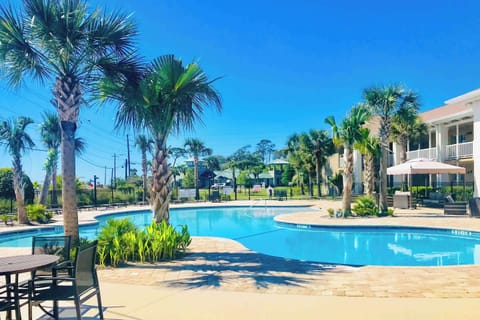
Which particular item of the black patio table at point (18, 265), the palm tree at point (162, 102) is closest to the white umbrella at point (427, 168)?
the palm tree at point (162, 102)

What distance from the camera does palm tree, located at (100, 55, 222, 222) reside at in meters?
7.58

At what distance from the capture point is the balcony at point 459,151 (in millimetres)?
19750

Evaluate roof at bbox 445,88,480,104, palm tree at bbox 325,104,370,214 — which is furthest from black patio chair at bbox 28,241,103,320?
roof at bbox 445,88,480,104

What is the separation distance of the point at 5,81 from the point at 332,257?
925 centimetres

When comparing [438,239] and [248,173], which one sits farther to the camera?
[248,173]

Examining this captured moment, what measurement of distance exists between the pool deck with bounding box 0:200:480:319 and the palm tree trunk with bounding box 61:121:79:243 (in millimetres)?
1373

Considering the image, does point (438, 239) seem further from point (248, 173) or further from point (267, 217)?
point (248, 173)

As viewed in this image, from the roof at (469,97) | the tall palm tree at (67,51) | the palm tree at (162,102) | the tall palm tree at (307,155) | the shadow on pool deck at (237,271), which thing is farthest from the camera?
the tall palm tree at (307,155)

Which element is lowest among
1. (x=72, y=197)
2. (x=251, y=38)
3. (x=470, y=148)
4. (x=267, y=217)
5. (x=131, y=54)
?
(x=267, y=217)

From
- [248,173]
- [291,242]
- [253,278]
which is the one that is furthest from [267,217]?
[248,173]

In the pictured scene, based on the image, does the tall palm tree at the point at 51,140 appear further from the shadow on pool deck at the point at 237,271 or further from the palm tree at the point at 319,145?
the palm tree at the point at 319,145

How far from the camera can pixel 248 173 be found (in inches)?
1930

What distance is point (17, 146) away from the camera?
589 inches

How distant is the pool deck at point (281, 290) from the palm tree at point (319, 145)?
991 inches
